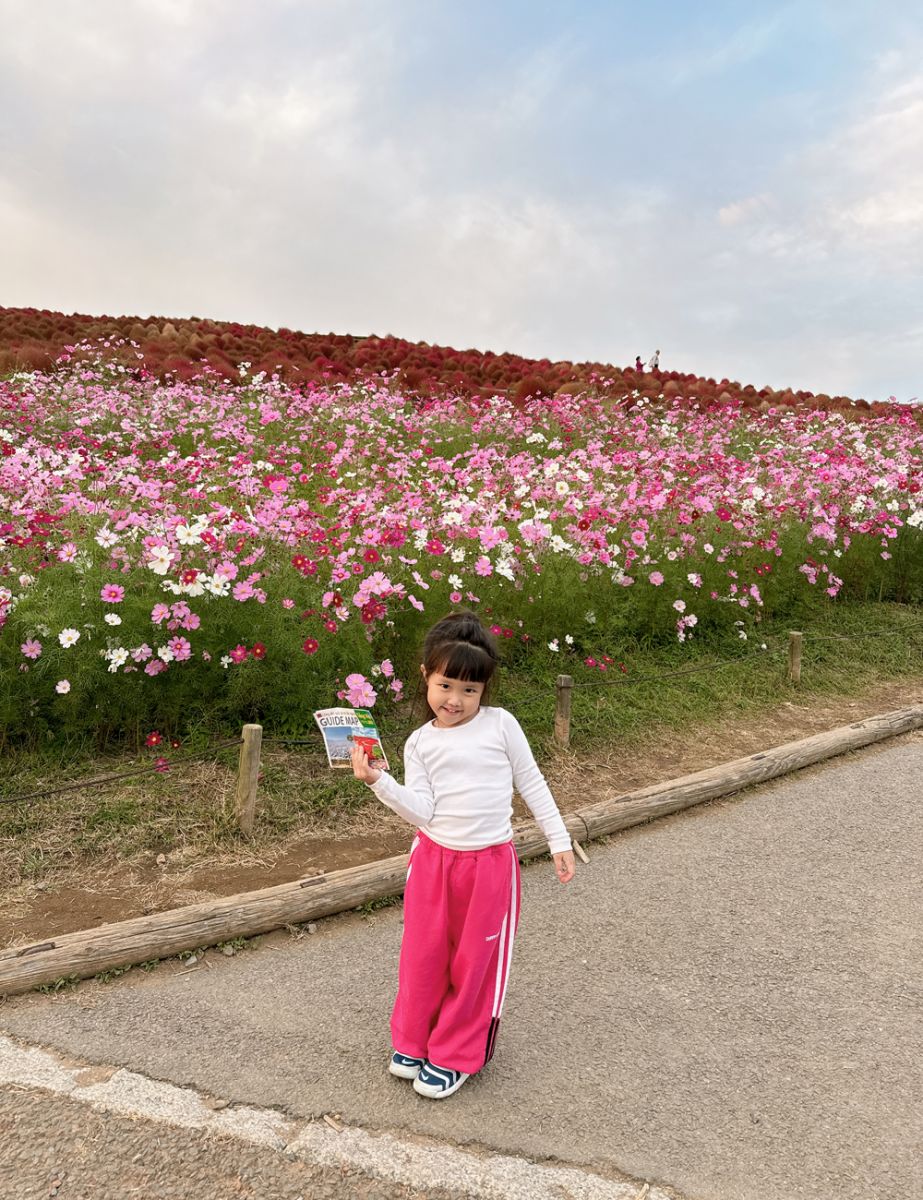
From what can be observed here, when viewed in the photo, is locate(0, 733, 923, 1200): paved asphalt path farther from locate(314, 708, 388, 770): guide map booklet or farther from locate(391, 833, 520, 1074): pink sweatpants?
locate(314, 708, 388, 770): guide map booklet

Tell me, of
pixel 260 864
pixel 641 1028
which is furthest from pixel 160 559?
pixel 641 1028

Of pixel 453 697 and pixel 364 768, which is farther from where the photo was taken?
pixel 453 697

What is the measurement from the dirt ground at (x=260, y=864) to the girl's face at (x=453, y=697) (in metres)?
1.54

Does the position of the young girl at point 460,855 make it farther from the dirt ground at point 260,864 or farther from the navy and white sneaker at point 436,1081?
the dirt ground at point 260,864

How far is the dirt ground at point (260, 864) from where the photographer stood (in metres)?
3.13

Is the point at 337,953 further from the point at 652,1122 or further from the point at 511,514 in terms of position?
the point at 511,514

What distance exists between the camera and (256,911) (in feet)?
10.0

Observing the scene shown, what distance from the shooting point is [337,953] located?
297cm

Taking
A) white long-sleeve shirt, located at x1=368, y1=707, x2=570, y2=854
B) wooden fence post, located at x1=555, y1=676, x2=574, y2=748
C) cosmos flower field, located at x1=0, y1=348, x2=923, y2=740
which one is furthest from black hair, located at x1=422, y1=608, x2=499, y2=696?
wooden fence post, located at x1=555, y1=676, x2=574, y2=748

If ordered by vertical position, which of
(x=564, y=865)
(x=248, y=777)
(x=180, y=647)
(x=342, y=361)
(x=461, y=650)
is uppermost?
(x=342, y=361)

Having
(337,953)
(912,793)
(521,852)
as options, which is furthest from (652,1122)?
(912,793)

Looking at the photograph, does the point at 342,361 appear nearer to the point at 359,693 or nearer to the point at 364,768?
the point at 359,693

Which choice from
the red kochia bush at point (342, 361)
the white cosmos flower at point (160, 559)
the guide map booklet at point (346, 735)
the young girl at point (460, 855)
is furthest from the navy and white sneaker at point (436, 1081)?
the red kochia bush at point (342, 361)

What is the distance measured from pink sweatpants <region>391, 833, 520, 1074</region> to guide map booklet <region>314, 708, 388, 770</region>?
32cm
